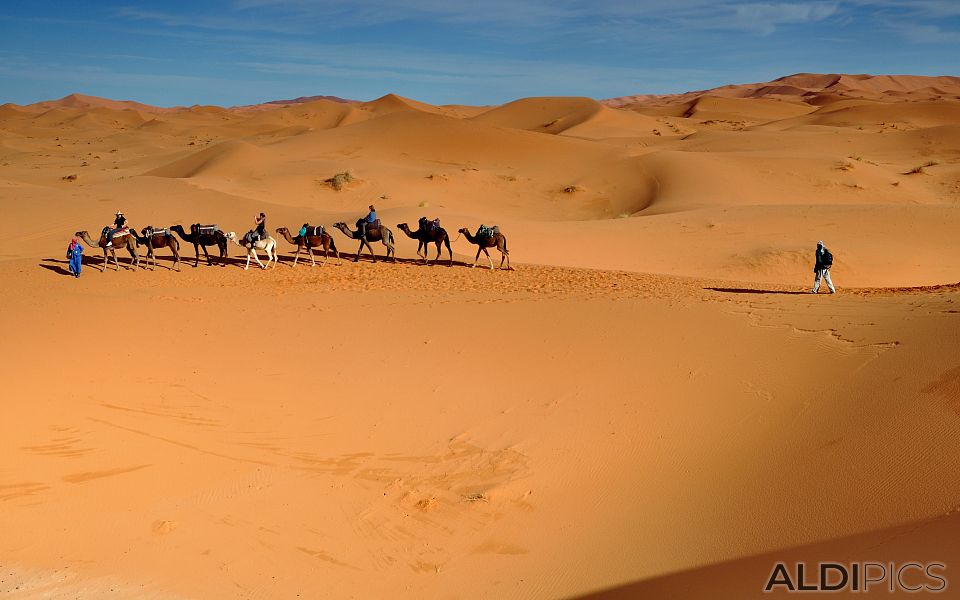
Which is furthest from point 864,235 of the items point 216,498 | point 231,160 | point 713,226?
point 231,160

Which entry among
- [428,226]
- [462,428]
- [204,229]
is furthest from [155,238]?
[462,428]

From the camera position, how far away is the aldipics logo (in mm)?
5074

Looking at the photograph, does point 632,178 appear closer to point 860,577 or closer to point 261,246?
point 261,246

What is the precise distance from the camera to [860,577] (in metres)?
5.41

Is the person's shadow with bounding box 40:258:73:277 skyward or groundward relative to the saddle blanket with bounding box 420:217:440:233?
groundward

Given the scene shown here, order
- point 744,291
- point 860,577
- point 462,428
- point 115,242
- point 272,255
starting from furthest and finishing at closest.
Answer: point 272,255, point 115,242, point 744,291, point 462,428, point 860,577

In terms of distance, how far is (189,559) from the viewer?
697cm

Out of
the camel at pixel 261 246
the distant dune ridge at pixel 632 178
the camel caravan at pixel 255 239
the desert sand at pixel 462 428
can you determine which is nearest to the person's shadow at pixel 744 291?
the desert sand at pixel 462 428

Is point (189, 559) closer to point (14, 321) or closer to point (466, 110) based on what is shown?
point (14, 321)

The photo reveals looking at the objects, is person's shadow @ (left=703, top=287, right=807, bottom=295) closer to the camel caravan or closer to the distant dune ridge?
the camel caravan

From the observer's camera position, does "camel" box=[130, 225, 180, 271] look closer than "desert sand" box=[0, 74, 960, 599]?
No

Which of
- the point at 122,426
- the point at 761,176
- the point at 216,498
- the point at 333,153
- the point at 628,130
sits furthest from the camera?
the point at 628,130

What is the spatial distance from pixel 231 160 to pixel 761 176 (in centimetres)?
2846

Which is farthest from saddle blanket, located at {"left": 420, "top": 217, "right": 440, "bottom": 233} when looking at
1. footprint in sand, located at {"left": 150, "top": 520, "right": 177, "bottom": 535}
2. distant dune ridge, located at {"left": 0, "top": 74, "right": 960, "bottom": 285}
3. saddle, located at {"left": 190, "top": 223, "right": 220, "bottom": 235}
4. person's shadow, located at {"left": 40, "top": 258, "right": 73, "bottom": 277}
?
footprint in sand, located at {"left": 150, "top": 520, "right": 177, "bottom": 535}
